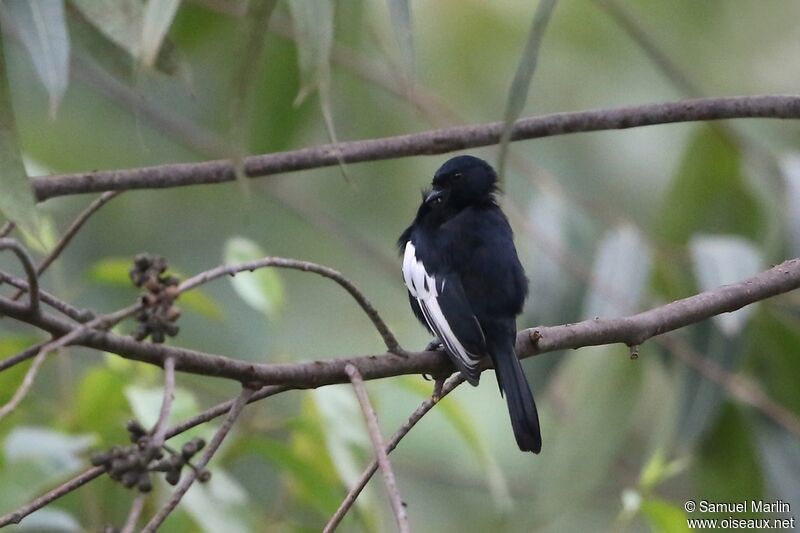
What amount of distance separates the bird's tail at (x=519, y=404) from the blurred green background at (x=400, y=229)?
20.0 inches

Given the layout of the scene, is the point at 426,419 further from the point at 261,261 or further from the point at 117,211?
the point at 261,261

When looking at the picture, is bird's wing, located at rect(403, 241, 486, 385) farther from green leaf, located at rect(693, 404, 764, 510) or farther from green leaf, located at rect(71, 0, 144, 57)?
green leaf, located at rect(693, 404, 764, 510)

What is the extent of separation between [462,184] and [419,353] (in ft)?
4.76

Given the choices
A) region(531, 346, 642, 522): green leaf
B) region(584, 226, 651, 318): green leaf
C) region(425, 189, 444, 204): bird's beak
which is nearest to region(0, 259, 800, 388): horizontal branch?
region(425, 189, 444, 204): bird's beak

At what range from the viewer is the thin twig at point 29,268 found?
136cm

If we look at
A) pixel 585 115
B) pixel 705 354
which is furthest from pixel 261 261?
pixel 705 354

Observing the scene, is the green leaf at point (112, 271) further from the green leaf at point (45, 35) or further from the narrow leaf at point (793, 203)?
the narrow leaf at point (793, 203)

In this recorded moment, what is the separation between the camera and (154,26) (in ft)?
6.02

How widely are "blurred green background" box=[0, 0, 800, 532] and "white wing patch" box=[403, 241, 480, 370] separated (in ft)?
1.35

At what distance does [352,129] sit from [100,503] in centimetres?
296

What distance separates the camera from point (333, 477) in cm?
352

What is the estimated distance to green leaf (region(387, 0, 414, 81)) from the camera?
2.02 metres

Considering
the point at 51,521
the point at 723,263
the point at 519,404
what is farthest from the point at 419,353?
the point at 723,263

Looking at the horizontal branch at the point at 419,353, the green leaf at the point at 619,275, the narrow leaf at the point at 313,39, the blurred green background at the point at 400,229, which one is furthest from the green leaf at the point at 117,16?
the green leaf at the point at 619,275
